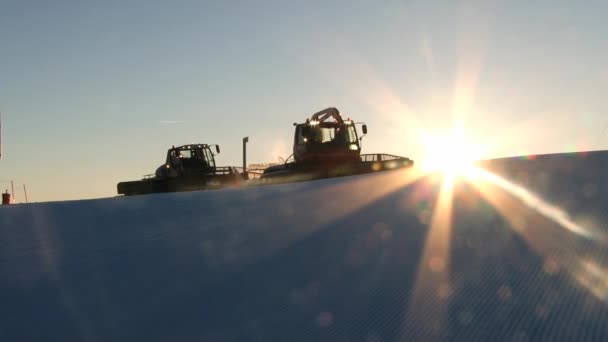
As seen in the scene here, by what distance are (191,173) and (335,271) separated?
20565mm

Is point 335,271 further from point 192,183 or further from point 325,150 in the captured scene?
point 192,183

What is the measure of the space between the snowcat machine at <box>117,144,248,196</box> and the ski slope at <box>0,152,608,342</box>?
17781 mm

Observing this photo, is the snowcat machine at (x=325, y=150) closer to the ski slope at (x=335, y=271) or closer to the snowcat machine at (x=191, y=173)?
the snowcat machine at (x=191, y=173)

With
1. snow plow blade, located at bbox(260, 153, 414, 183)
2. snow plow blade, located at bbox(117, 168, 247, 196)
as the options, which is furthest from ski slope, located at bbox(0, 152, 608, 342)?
snow plow blade, located at bbox(117, 168, 247, 196)

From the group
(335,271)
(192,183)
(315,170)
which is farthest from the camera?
(192,183)

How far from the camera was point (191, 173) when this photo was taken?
2309 cm

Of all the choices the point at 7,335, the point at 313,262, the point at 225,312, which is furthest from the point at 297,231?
the point at 7,335

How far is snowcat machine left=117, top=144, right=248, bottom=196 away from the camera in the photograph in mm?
22969

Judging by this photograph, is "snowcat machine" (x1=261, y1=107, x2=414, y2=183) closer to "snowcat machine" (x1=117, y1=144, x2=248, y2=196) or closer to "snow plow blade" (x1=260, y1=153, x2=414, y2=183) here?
"snow plow blade" (x1=260, y1=153, x2=414, y2=183)

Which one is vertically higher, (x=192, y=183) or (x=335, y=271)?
(x=335, y=271)

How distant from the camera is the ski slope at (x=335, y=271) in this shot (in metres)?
2.49

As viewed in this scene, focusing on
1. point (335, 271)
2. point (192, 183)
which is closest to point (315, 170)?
point (192, 183)

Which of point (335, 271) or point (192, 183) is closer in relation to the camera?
point (335, 271)

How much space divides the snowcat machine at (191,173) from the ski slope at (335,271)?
17.8 metres
